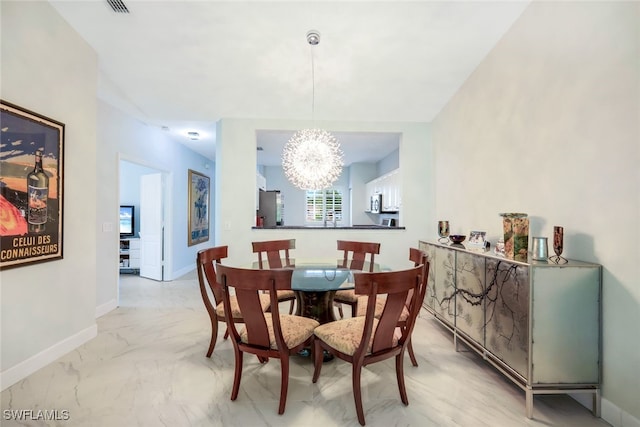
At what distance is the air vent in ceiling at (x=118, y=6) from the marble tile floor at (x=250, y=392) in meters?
3.01

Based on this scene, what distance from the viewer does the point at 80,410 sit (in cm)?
180

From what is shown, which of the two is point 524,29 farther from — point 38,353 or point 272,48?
point 38,353

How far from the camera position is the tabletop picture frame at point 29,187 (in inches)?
79.1

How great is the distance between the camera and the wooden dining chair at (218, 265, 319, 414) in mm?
1622

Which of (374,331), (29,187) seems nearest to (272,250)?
(374,331)

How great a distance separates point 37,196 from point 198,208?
4025 mm

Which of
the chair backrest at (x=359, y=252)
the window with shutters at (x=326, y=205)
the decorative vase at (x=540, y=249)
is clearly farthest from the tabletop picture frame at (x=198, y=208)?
the decorative vase at (x=540, y=249)

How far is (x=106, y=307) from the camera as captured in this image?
11.9 ft

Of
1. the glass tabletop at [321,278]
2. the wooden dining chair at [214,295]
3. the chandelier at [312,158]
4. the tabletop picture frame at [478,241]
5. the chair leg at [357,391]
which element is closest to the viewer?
the chair leg at [357,391]

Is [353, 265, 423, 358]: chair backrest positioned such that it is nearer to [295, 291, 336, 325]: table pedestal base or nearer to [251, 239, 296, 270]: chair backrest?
[295, 291, 336, 325]: table pedestal base

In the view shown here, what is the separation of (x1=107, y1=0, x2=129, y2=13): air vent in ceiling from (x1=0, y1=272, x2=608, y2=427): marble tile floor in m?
3.01

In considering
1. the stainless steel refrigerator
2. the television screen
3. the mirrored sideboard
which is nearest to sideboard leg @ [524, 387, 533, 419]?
the mirrored sideboard

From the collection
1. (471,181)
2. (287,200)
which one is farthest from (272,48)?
(287,200)

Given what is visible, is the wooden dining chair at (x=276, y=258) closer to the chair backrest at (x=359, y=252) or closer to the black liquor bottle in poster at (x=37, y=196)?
the chair backrest at (x=359, y=252)
